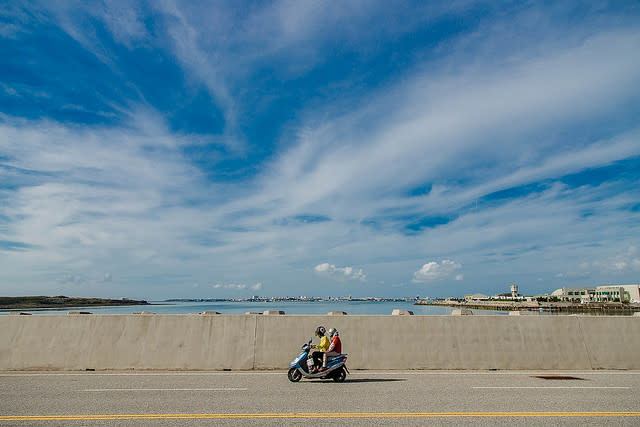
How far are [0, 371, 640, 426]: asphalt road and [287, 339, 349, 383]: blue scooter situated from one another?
21 centimetres

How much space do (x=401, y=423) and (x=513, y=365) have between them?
24.3 feet

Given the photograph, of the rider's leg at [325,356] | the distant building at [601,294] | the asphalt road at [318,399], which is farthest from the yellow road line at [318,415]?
the distant building at [601,294]

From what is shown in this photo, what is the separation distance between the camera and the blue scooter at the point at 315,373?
10305 mm

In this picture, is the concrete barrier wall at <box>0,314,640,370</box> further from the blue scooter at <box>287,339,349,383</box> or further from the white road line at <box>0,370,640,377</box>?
the blue scooter at <box>287,339,349,383</box>

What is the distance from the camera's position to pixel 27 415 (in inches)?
272

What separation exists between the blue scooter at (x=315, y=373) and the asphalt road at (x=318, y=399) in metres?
0.21

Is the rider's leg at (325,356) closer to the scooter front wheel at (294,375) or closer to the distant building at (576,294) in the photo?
the scooter front wheel at (294,375)

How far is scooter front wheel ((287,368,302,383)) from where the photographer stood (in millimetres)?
10297

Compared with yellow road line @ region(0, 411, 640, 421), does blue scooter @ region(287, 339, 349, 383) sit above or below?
above

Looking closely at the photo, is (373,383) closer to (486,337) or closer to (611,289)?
(486,337)

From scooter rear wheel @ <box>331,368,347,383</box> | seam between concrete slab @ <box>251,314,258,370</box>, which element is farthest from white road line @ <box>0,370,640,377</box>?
scooter rear wheel @ <box>331,368,347,383</box>

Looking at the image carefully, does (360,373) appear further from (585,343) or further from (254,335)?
(585,343)

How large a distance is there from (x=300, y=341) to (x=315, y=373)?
6.61 ft

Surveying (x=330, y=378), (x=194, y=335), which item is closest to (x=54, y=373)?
(x=194, y=335)
